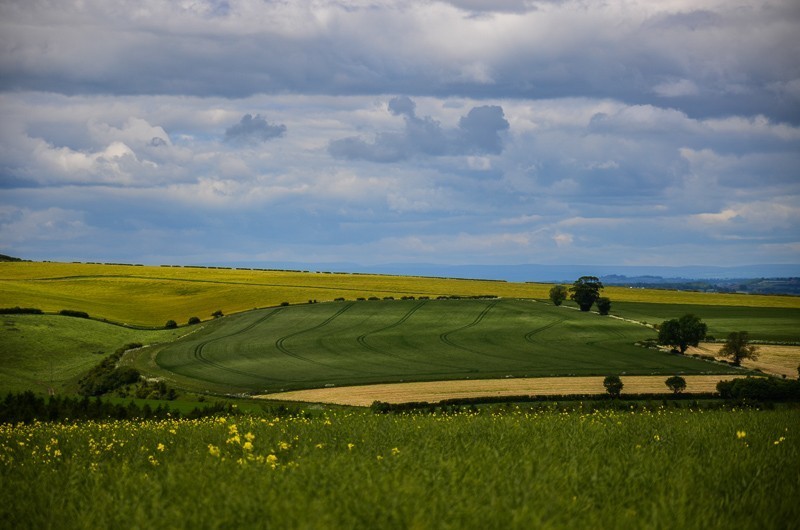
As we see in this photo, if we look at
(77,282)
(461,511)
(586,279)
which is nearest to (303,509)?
(461,511)

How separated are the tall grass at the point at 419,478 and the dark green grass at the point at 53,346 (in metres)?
60.3

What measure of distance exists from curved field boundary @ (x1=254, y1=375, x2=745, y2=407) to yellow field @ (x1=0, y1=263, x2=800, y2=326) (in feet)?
174

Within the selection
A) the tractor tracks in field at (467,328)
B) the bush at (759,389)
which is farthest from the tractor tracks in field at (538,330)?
the bush at (759,389)

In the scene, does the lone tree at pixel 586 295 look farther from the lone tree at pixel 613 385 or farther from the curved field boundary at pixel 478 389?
the lone tree at pixel 613 385

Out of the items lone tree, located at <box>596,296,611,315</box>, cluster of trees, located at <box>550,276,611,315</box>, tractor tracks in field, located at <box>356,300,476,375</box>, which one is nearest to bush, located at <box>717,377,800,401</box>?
tractor tracks in field, located at <box>356,300,476,375</box>

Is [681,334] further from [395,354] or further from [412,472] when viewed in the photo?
[412,472]

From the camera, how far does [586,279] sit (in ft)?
414

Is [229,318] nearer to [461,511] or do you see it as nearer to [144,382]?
[144,382]

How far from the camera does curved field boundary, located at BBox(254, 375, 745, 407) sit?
59.2 m

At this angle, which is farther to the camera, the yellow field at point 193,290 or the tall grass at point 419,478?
the yellow field at point 193,290

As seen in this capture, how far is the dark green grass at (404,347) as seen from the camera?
73.5 meters

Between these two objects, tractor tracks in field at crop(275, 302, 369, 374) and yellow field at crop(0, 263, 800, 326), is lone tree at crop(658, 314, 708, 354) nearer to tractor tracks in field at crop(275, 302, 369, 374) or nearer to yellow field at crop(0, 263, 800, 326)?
tractor tracks in field at crop(275, 302, 369, 374)

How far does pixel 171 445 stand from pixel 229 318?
9651 centimetres

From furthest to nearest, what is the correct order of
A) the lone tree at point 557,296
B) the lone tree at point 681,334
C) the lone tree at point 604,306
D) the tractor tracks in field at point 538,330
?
the lone tree at point 557,296, the lone tree at point 604,306, the tractor tracks in field at point 538,330, the lone tree at point 681,334
